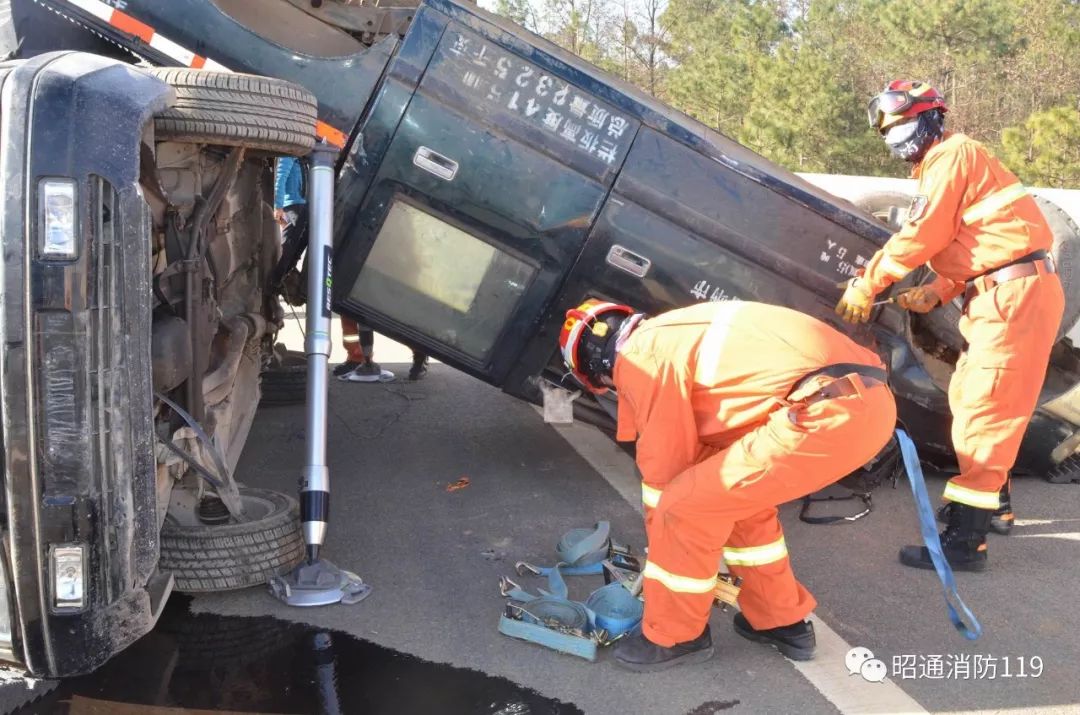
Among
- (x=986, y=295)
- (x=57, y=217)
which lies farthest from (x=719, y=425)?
(x=57, y=217)

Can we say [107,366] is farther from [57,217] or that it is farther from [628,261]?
[628,261]

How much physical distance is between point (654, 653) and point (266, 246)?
8.58ft

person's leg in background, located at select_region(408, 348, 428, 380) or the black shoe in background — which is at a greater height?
person's leg in background, located at select_region(408, 348, 428, 380)

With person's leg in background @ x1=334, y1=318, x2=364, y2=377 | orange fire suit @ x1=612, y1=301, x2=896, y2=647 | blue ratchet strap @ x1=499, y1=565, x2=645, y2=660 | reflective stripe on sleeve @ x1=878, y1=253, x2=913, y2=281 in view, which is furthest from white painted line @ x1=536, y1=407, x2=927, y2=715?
person's leg in background @ x1=334, y1=318, x2=364, y2=377

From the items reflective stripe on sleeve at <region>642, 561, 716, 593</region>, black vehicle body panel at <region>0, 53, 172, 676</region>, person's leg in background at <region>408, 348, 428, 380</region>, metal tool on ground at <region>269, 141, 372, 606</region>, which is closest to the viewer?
black vehicle body panel at <region>0, 53, 172, 676</region>

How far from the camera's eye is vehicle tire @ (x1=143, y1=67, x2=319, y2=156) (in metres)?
3.41

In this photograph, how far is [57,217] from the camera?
9.18ft

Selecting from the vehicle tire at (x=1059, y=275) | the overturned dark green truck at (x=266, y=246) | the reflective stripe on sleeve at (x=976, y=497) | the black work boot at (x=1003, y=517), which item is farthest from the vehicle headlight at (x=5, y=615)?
the vehicle tire at (x=1059, y=275)

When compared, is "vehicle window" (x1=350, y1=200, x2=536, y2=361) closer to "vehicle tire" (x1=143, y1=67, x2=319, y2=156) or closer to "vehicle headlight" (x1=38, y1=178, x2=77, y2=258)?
"vehicle tire" (x1=143, y1=67, x2=319, y2=156)

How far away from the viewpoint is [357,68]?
4.51 metres

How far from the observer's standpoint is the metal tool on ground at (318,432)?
155 inches

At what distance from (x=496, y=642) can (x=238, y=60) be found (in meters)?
2.50

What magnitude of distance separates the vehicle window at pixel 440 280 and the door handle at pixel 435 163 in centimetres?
18

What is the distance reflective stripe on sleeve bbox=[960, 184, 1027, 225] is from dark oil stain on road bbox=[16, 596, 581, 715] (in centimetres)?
273
